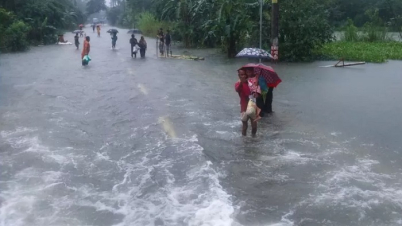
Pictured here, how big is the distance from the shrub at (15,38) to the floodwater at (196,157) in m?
18.7

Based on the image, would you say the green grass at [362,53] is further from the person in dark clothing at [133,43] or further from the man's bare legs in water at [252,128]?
the man's bare legs in water at [252,128]

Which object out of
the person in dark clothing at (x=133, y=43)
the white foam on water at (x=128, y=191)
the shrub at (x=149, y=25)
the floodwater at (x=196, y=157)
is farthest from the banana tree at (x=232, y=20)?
the shrub at (x=149, y=25)

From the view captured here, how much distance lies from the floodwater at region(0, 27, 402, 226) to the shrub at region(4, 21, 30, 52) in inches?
735

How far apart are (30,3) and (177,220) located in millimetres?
43055

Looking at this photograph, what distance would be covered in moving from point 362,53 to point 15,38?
22.1m

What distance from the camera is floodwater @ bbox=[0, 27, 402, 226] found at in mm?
6602

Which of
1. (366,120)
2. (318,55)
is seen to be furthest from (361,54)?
(366,120)

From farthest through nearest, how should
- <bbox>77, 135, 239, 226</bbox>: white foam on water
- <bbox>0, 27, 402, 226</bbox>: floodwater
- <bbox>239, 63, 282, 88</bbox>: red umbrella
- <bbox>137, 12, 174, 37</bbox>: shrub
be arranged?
<bbox>137, 12, 174, 37</bbox>: shrub < <bbox>239, 63, 282, 88</bbox>: red umbrella < <bbox>0, 27, 402, 226</bbox>: floodwater < <bbox>77, 135, 239, 226</bbox>: white foam on water

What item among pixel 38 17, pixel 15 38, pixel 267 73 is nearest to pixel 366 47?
pixel 267 73

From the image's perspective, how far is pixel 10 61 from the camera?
2755 cm

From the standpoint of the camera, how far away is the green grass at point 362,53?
25094 mm

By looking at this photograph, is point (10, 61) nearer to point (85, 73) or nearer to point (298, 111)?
point (85, 73)

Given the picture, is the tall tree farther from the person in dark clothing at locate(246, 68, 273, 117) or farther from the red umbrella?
the red umbrella

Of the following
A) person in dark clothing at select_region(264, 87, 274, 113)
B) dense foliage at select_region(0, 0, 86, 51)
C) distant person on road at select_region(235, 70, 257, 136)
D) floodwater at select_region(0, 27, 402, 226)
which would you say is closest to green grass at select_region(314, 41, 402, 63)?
floodwater at select_region(0, 27, 402, 226)
